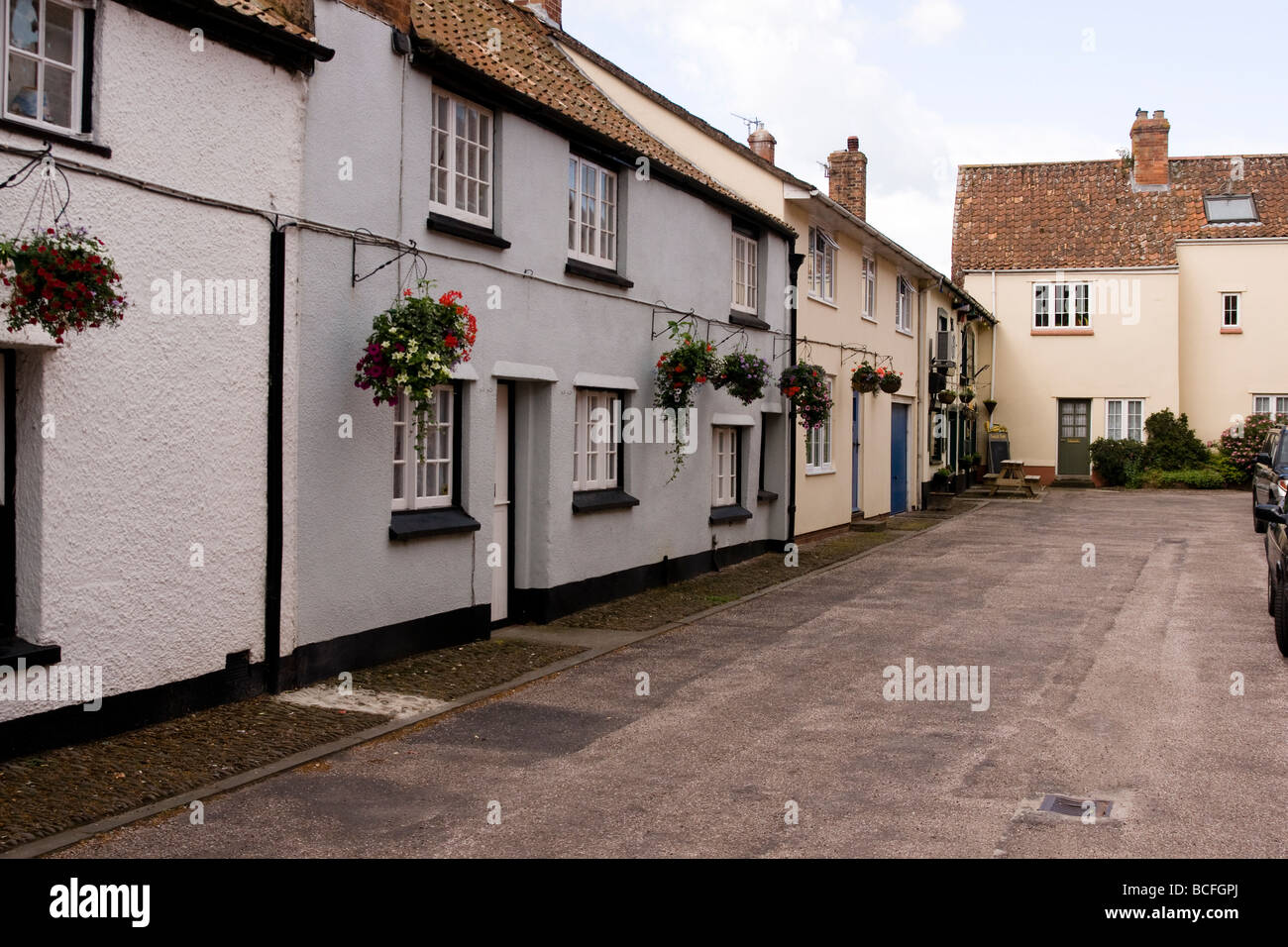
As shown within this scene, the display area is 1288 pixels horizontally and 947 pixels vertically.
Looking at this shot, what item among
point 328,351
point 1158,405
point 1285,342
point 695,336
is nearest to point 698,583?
point 695,336

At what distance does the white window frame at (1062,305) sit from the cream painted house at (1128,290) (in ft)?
0.12

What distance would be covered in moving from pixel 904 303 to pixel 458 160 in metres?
18.0

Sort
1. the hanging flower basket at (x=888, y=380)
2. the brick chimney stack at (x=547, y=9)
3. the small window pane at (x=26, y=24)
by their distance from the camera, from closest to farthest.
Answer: the small window pane at (x=26, y=24) < the brick chimney stack at (x=547, y=9) < the hanging flower basket at (x=888, y=380)

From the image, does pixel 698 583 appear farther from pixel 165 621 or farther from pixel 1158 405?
pixel 1158 405

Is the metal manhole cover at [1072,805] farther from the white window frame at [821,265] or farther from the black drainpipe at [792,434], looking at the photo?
the white window frame at [821,265]

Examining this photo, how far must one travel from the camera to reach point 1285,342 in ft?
115

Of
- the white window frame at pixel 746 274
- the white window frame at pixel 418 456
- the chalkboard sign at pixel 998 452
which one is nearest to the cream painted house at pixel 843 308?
the white window frame at pixel 746 274

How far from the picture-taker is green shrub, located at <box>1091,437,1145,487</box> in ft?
115

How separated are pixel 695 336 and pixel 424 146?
6.14 m

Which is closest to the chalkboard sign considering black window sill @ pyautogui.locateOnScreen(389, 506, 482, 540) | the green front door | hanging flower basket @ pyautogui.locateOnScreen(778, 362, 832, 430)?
the green front door

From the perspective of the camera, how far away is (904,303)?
27.3m

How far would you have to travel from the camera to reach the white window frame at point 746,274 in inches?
688

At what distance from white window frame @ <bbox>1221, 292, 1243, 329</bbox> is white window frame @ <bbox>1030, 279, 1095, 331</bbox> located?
3730 mm

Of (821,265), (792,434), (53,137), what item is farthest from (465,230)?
(821,265)
